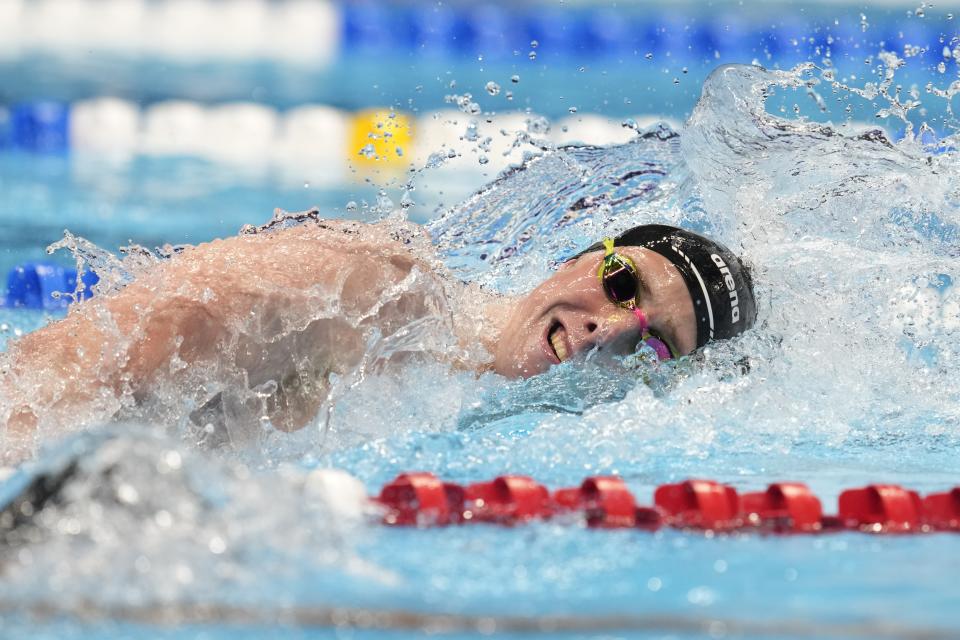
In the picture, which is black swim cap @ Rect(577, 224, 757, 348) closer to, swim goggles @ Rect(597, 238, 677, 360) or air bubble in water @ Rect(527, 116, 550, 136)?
swim goggles @ Rect(597, 238, 677, 360)

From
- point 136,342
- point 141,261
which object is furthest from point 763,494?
point 141,261

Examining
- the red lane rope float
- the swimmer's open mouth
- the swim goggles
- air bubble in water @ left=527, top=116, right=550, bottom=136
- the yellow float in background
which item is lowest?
the red lane rope float

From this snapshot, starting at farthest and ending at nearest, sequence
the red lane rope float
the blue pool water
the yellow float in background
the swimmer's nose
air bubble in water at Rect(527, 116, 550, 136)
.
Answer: the yellow float in background < air bubble in water at Rect(527, 116, 550, 136) < the swimmer's nose < the red lane rope float < the blue pool water

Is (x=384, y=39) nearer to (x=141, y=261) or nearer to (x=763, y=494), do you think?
(x=141, y=261)

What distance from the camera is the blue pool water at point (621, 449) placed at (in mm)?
1172

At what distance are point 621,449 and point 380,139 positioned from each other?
4.39 m

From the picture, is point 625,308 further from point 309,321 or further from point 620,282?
point 309,321

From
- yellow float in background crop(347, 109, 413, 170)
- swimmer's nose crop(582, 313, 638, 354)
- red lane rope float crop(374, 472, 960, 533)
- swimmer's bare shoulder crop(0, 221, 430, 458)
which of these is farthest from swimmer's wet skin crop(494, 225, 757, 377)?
yellow float in background crop(347, 109, 413, 170)

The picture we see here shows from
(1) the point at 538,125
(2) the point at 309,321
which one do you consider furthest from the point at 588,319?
(1) the point at 538,125

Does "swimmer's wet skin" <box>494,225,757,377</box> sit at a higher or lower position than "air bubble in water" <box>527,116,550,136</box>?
lower

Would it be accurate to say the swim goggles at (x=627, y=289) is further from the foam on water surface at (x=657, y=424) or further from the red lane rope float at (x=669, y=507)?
the red lane rope float at (x=669, y=507)

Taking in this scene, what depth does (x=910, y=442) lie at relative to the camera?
7.86ft

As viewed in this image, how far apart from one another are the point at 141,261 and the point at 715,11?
21.2 ft

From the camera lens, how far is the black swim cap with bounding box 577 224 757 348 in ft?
7.52
